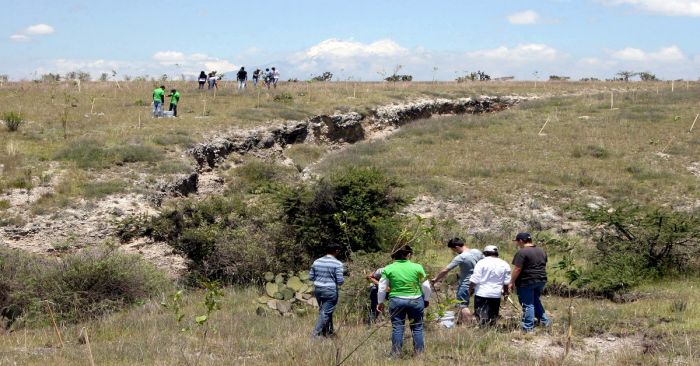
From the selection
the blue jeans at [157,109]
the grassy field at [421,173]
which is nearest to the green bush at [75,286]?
the grassy field at [421,173]

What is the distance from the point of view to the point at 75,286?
13.5m

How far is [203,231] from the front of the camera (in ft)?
56.1

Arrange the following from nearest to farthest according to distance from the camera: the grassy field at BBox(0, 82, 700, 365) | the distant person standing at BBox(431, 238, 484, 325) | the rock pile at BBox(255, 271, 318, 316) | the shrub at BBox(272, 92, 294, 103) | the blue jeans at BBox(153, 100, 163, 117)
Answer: the grassy field at BBox(0, 82, 700, 365), the distant person standing at BBox(431, 238, 484, 325), the rock pile at BBox(255, 271, 318, 316), the blue jeans at BBox(153, 100, 163, 117), the shrub at BBox(272, 92, 294, 103)

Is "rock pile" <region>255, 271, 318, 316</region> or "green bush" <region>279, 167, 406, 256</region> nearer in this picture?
"rock pile" <region>255, 271, 318, 316</region>

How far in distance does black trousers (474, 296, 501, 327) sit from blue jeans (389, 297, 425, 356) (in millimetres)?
2202

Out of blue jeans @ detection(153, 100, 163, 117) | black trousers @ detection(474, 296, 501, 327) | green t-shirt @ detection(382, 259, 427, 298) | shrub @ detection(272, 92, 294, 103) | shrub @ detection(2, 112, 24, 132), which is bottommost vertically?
black trousers @ detection(474, 296, 501, 327)

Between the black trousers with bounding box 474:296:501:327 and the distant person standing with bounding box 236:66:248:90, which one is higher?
the distant person standing with bounding box 236:66:248:90

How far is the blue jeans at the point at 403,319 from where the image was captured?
29.0ft

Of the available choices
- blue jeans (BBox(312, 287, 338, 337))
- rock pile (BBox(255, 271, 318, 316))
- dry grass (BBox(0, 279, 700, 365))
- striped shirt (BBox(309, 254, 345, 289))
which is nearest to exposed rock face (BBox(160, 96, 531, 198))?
rock pile (BBox(255, 271, 318, 316))

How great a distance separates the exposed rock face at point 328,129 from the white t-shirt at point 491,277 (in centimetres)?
1601

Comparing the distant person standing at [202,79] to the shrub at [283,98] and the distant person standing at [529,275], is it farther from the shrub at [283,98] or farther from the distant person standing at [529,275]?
the distant person standing at [529,275]

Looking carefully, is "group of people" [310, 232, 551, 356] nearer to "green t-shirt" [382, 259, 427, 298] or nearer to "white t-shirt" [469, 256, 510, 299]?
"white t-shirt" [469, 256, 510, 299]

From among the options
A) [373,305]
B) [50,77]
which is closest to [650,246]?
[373,305]

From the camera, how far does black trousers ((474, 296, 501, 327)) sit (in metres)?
11.0
